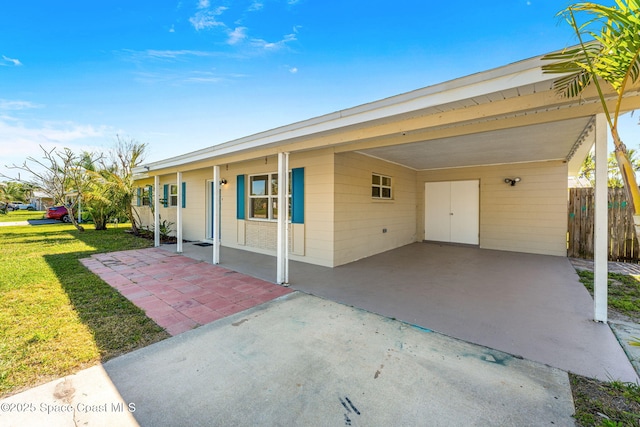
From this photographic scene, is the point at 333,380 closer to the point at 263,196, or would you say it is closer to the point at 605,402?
the point at 605,402

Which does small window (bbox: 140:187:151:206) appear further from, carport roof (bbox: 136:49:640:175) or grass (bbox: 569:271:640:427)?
grass (bbox: 569:271:640:427)

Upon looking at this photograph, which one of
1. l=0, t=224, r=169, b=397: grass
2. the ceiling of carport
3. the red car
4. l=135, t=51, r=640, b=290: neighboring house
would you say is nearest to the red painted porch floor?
l=0, t=224, r=169, b=397: grass

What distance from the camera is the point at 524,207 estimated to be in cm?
732

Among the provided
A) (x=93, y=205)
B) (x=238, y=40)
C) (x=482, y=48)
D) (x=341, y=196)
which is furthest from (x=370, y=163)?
(x=93, y=205)

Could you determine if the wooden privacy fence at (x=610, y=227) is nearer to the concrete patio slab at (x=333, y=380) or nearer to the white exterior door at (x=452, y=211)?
the white exterior door at (x=452, y=211)

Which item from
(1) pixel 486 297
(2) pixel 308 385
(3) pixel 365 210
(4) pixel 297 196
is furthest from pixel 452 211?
(2) pixel 308 385

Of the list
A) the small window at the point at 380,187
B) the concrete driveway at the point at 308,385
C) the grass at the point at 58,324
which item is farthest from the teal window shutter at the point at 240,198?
the concrete driveway at the point at 308,385

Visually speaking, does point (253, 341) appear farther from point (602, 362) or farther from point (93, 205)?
point (93, 205)

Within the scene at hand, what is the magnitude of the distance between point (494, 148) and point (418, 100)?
3969 mm

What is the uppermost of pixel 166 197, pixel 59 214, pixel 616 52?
pixel 616 52

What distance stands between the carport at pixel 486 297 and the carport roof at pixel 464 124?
2.28m

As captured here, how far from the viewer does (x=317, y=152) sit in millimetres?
5746

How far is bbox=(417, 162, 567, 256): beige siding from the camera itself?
6.85 metres

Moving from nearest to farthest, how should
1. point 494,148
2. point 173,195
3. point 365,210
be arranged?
point 494,148 < point 365,210 < point 173,195
